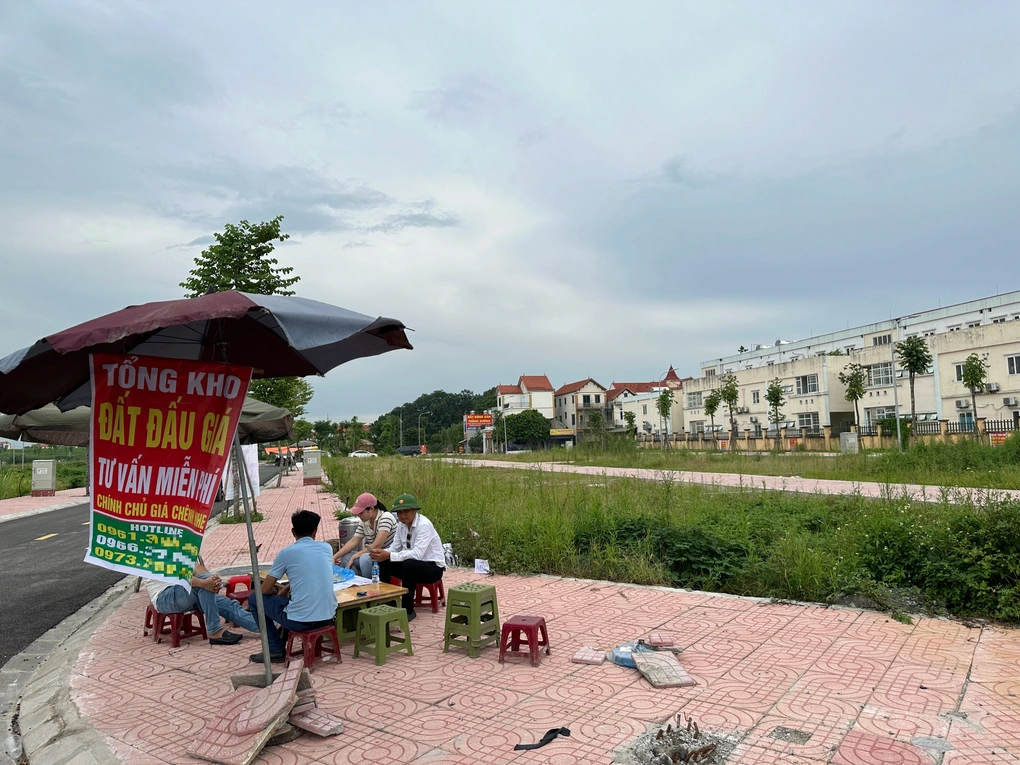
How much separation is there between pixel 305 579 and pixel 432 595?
2132 millimetres

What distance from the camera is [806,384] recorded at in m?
52.3

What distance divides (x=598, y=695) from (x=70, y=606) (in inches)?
263

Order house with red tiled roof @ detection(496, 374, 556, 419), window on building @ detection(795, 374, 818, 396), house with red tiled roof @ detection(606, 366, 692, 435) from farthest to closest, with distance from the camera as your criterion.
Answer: house with red tiled roof @ detection(496, 374, 556, 419) → house with red tiled roof @ detection(606, 366, 692, 435) → window on building @ detection(795, 374, 818, 396)

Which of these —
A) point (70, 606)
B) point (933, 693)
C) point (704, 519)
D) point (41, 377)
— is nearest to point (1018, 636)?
point (933, 693)

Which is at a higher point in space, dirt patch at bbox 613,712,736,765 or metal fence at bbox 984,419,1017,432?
metal fence at bbox 984,419,1017,432

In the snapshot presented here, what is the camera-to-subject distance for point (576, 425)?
293 feet

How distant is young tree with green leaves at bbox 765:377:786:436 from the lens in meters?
50.5

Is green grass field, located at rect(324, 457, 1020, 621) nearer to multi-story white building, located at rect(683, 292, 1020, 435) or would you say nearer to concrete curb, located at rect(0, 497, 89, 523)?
concrete curb, located at rect(0, 497, 89, 523)

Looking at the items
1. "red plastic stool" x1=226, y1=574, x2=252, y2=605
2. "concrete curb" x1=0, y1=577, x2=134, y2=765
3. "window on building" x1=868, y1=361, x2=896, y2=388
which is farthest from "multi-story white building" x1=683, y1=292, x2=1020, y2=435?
"concrete curb" x1=0, y1=577, x2=134, y2=765

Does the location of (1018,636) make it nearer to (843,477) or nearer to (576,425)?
(843,477)

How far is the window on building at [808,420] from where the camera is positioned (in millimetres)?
50969

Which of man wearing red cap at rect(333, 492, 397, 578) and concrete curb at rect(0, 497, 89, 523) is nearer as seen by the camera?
man wearing red cap at rect(333, 492, 397, 578)

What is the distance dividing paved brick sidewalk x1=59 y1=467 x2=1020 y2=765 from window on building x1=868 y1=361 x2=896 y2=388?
4538 cm

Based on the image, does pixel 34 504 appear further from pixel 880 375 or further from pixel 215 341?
pixel 880 375
